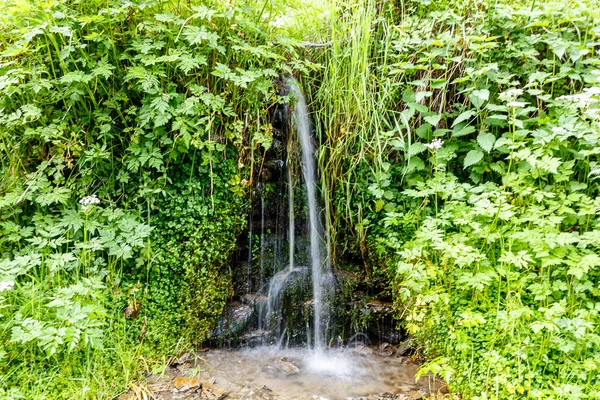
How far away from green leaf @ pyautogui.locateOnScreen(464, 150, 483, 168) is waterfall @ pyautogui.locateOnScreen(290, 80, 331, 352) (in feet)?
4.43

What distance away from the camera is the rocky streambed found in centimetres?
258

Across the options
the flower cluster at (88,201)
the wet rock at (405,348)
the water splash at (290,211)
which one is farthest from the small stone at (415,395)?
the flower cluster at (88,201)

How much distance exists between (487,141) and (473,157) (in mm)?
160

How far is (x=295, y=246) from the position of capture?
3.58 metres

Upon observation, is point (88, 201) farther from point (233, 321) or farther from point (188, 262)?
point (233, 321)

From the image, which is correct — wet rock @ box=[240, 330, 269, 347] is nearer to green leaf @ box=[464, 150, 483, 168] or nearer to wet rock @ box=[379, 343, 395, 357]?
wet rock @ box=[379, 343, 395, 357]

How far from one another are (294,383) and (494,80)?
2.82m

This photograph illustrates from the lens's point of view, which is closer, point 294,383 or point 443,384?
point 443,384

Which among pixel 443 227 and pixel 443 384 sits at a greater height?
pixel 443 227

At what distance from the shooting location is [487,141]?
2.98m

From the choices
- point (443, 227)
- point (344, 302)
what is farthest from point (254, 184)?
point (443, 227)

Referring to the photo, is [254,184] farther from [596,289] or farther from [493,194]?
[596,289]

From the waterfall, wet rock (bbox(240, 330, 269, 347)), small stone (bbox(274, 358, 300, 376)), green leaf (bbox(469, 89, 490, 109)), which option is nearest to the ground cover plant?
green leaf (bbox(469, 89, 490, 109))

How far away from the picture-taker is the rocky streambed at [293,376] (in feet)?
8.48
